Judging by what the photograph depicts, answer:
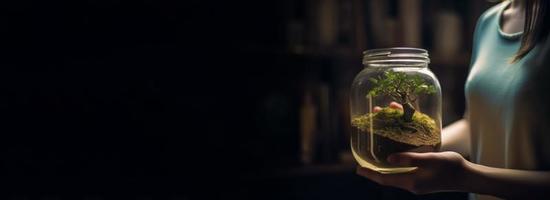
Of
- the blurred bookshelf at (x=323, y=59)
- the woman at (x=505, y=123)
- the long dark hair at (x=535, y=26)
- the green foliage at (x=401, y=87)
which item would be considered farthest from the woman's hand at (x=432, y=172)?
the blurred bookshelf at (x=323, y=59)

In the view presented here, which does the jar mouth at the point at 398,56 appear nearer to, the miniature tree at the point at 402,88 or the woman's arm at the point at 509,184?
the miniature tree at the point at 402,88

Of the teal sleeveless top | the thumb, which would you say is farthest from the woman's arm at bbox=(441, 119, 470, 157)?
the thumb

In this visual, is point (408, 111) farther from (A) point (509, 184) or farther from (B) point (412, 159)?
(A) point (509, 184)

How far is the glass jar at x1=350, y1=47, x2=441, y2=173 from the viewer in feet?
2.34

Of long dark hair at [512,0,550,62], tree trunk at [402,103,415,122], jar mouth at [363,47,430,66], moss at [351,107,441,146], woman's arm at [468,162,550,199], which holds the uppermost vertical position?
long dark hair at [512,0,550,62]

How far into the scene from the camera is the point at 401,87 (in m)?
0.74

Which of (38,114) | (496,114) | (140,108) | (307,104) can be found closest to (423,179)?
(496,114)

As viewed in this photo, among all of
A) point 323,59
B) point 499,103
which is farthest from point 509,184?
point 323,59

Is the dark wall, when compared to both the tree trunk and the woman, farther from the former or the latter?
the tree trunk

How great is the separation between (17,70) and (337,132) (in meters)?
1.19

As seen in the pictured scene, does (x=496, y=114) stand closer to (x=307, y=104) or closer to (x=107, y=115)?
(x=307, y=104)

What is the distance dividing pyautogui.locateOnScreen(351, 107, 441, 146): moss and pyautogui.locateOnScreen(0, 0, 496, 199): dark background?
3.38ft

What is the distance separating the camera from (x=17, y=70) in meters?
1.52

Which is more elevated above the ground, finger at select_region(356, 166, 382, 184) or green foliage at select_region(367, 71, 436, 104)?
green foliage at select_region(367, 71, 436, 104)
